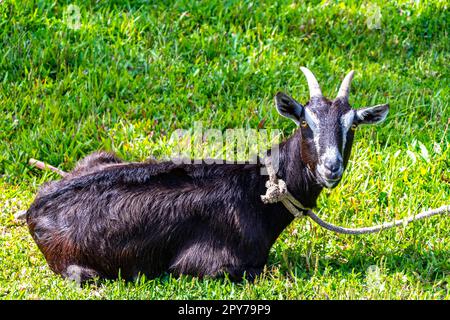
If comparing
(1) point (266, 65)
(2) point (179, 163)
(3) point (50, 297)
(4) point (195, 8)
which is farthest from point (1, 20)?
(3) point (50, 297)

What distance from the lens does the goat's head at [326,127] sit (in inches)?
233

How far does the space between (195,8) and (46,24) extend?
5.34 ft

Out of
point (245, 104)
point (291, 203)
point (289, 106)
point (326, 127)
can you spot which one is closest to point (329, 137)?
point (326, 127)

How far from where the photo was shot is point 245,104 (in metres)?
8.59

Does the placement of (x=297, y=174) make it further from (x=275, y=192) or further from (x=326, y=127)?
(x=326, y=127)

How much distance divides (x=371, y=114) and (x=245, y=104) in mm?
2476

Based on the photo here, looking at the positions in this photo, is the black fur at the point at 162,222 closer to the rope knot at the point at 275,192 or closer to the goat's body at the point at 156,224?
the goat's body at the point at 156,224

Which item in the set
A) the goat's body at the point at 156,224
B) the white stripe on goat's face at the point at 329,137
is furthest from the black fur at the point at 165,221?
the white stripe on goat's face at the point at 329,137

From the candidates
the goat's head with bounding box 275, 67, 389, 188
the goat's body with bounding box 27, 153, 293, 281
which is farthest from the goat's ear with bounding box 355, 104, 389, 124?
the goat's body with bounding box 27, 153, 293, 281

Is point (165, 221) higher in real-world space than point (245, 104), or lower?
lower

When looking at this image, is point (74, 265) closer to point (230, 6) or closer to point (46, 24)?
point (46, 24)

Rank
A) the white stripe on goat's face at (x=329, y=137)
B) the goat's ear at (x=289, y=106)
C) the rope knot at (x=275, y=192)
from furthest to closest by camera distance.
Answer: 1. the rope knot at (x=275, y=192)
2. the goat's ear at (x=289, y=106)
3. the white stripe on goat's face at (x=329, y=137)

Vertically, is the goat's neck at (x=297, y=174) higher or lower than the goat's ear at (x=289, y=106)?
lower

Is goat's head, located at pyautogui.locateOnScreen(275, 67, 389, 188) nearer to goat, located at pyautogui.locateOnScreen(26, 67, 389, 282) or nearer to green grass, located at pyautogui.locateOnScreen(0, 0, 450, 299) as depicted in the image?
goat, located at pyautogui.locateOnScreen(26, 67, 389, 282)
